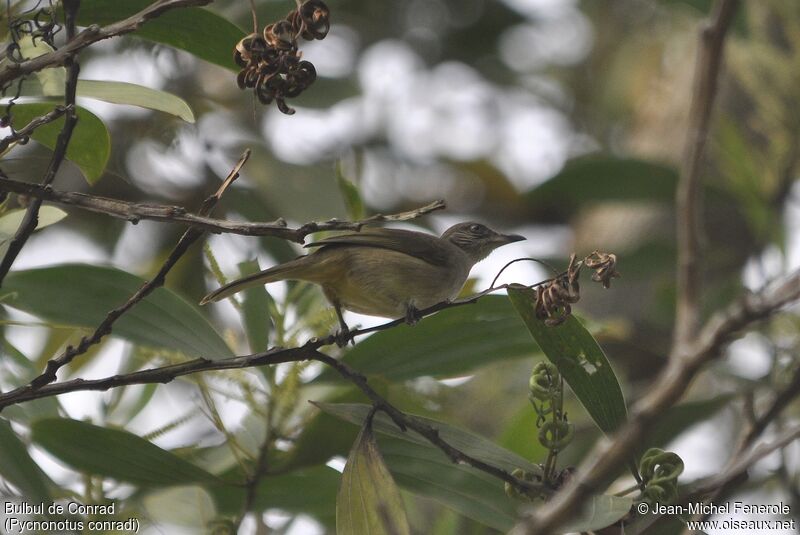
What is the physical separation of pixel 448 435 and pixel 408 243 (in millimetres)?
1884

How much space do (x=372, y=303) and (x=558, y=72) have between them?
6.06m

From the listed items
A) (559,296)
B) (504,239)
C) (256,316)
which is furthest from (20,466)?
(504,239)

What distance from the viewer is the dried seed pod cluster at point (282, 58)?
242 cm

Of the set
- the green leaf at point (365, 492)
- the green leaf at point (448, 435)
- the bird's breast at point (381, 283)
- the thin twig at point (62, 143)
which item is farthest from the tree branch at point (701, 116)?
the bird's breast at point (381, 283)

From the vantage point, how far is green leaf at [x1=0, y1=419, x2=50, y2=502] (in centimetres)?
284

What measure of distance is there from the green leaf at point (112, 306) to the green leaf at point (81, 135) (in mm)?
529

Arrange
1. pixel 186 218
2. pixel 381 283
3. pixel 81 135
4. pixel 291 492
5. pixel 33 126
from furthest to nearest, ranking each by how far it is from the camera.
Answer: pixel 381 283 → pixel 291 492 → pixel 81 135 → pixel 33 126 → pixel 186 218

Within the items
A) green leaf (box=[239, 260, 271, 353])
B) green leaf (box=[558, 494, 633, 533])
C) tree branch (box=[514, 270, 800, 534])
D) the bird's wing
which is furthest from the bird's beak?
tree branch (box=[514, 270, 800, 534])

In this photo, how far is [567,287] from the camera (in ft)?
8.65

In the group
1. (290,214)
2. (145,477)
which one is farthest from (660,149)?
(145,477)

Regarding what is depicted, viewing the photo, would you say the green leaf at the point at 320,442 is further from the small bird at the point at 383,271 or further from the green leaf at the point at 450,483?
the small bird at the point at 383,271

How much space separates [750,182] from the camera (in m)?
5.23

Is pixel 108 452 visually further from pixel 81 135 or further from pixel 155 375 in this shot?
pixel 81 135

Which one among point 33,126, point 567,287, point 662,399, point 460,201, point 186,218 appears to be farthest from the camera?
point 460,201
